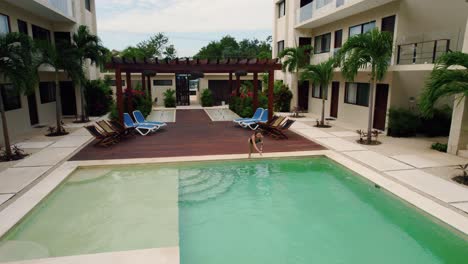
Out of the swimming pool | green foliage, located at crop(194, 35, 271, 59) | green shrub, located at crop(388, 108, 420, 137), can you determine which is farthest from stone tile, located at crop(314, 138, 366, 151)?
green foliage, located at crop(194, 35, 271, 59)

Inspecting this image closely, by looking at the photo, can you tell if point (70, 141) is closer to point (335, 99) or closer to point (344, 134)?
point (344, 134)

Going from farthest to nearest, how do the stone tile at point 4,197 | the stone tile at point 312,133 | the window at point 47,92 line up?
the window at point 47,92
the stone tile at point 312,133
the stone tile at point 4,197

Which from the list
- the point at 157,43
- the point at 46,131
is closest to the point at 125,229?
the point at 46,131

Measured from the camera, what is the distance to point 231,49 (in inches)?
2675

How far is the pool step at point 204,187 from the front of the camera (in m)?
8.05

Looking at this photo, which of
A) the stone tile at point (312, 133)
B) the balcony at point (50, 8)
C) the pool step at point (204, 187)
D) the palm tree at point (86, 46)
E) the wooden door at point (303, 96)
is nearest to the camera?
the pool step at point (204, 187)

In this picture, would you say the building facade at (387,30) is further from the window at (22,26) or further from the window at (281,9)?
the window at (22,26)

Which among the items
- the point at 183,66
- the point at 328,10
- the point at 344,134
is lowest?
the point at 344,134

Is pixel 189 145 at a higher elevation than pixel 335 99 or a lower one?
lower

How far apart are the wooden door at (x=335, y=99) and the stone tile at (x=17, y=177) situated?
54.9 ft

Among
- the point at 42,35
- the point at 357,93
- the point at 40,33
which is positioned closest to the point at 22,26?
the point at 40,33

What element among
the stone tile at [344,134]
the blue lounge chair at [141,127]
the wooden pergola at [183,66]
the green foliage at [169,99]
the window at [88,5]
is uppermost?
the window at [88,5]

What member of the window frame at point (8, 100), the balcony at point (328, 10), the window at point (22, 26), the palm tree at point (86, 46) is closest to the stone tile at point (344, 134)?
the balcony at point (328, 10)

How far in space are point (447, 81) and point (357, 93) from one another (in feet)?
30.8
